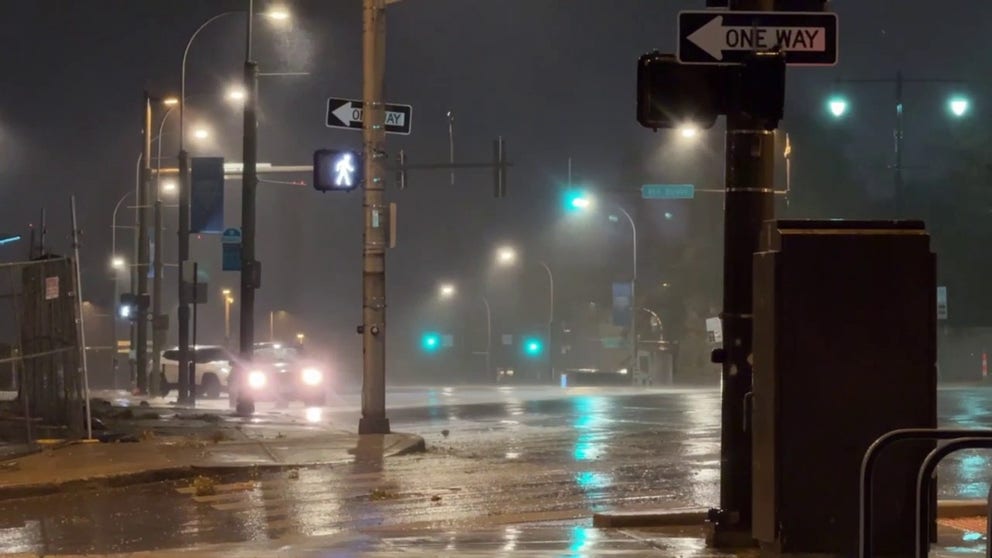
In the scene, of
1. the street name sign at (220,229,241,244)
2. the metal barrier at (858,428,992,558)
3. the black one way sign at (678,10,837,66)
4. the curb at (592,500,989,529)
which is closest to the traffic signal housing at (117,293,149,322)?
the street name sign at (220,229,241,244)

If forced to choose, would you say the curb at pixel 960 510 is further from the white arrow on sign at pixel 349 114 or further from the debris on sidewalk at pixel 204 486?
the white arrow on sign at pixel 349 114

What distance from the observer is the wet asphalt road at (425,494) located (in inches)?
435

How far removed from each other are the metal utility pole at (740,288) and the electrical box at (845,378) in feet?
2.88

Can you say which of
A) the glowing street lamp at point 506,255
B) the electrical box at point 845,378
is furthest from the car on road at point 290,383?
the glowing street lamp at point 506,255

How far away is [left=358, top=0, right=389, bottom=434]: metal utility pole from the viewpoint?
18.8 metres

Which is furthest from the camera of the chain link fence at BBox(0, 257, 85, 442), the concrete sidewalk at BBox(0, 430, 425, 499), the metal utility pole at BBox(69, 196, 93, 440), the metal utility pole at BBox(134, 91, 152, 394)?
the metal utility pole at BBox(134, 91, 152, 394)

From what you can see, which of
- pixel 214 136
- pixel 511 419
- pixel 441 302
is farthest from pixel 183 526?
pixel 441 302

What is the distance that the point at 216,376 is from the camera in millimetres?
39031

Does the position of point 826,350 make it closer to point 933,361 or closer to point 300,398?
point 933,361

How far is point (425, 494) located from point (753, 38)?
660 centimetres

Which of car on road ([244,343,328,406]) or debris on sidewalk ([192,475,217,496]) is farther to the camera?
car on road ([244,343,328,406])

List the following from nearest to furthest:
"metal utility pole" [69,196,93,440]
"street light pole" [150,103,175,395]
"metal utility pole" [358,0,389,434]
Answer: "metal utility pole" [69,196,93,440], "metal utility pole" [358,0,389,434], "street light pole" [150,103,175,395]

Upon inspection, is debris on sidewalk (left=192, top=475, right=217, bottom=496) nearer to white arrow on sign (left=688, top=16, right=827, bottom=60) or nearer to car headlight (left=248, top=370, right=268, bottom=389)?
white arrow on sign (left=688, top=16, right=827, bottom=60)

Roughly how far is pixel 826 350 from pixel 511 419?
17.1 metres
